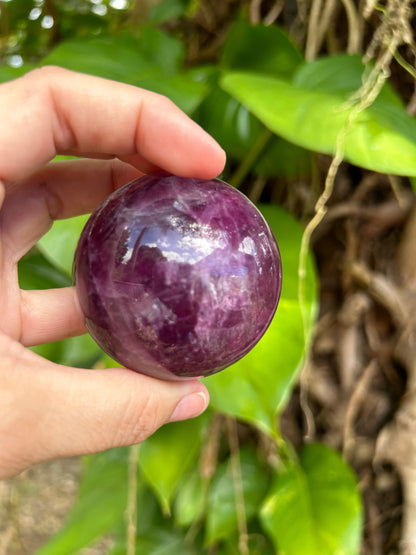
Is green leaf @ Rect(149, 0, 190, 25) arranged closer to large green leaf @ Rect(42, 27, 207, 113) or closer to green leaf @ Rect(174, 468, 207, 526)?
large green leaf @ Rect(42, 27, 207, 113)

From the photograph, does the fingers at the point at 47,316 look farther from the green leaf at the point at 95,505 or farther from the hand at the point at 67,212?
the green leaf at the point at 95,505

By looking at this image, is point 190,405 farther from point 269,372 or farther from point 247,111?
point 247,111

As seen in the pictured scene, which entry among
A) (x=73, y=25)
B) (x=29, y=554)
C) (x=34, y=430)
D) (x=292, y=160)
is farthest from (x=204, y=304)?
(x=29, y=554)

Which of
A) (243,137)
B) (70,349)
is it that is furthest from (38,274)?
(243,137)

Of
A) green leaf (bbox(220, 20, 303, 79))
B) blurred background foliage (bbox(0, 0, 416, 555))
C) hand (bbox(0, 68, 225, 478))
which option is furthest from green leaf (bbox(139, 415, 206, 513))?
green leaf (bbox(220, 20, 303, 79))

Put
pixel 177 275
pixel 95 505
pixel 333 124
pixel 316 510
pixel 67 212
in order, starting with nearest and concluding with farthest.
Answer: pixel 177 275 < pixel 333 124 < pixel 67 212 < pixel 316 510 < pixel 95 505

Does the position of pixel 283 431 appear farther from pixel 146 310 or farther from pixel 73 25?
pixel 73 25
